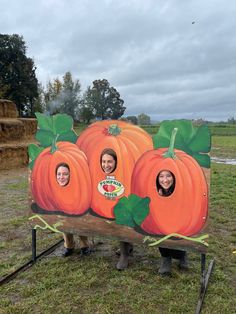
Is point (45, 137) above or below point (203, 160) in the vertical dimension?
above

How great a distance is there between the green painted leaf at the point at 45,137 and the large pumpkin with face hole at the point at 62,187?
6cm

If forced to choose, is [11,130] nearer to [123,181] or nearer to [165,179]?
[123,181]

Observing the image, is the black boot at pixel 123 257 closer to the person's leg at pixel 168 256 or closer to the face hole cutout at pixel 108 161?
the person's leg at pixel 168 256

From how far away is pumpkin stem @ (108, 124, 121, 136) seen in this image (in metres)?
→ 3.31

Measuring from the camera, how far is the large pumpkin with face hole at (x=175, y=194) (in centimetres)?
292

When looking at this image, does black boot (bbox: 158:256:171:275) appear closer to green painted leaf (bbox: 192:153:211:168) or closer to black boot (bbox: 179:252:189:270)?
black boot (bbox: 179:252:189:270)

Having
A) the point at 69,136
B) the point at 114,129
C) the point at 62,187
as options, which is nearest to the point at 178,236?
the point at 114,129

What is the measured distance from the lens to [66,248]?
3.88m

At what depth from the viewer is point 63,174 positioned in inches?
137

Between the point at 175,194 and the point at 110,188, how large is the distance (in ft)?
2.00

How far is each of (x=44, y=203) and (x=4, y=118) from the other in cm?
1101

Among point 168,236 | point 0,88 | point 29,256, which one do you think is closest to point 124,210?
point 168,236

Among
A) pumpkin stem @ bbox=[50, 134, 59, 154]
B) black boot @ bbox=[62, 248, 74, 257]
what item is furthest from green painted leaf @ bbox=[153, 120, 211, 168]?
black boot @ bbox=[62, 248, 74, 257]

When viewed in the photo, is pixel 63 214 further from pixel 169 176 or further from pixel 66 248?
pixel 169 176
